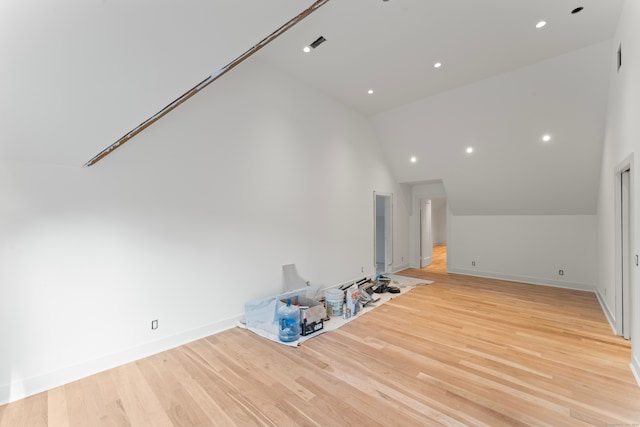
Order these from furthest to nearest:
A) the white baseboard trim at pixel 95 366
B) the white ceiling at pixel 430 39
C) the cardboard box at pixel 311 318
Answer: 1. the cardboard box at pixel 311 318
2. the white ceiling at pixel 430 39
3. the white baseboard trim at pixel 95 366

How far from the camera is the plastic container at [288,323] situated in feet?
10.5

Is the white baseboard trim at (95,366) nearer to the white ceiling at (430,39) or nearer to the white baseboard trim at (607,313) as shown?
the white ceiling at (430,39)

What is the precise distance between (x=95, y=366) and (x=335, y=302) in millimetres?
2742

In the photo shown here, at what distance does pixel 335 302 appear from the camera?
3.97m

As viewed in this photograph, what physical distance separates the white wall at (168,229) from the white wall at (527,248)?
363 centimetres

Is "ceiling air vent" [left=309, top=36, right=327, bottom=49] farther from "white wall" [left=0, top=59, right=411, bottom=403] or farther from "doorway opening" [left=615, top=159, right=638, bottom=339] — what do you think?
"doorway opening" [left=615, top=159, right=638, bottom=339]

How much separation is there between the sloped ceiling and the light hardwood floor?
2083 millimetres

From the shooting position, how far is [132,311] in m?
2.81

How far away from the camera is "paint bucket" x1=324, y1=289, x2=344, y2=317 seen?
3.96 metres

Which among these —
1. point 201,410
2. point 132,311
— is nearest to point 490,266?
point 201,410

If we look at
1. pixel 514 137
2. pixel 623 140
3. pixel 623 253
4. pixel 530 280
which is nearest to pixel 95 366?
pixel 623 253

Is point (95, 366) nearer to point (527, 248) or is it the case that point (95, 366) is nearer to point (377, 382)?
point (377, 382)

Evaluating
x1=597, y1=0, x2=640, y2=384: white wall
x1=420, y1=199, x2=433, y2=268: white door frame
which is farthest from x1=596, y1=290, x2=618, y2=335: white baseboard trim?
x1=420, y1=199, x2=433, y2=268: white door frame

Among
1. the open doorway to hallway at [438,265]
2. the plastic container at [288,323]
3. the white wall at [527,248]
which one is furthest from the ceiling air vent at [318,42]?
the open doorway to hallway at [438,265]
